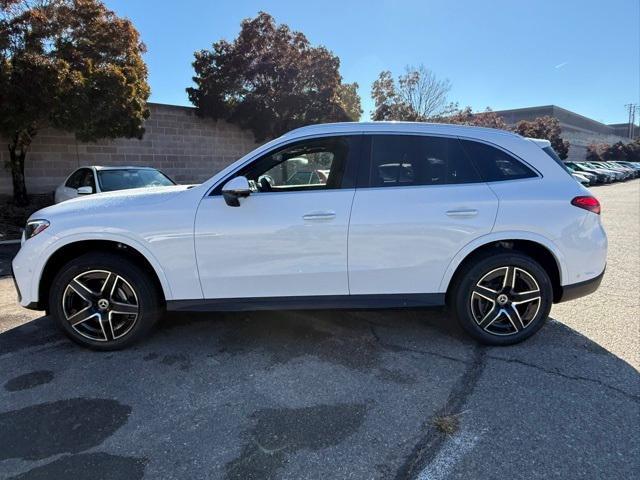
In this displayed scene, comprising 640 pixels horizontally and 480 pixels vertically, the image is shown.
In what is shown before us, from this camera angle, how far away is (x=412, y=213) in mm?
3459

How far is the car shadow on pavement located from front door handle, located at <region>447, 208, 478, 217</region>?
3.75 feet

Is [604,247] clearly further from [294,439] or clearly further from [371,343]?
[294,439]

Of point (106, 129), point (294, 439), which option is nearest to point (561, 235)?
point (294, 439)

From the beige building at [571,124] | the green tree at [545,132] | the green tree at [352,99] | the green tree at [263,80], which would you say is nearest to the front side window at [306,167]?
the green tree at [263,80]

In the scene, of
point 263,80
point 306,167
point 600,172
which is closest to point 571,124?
point 600,172

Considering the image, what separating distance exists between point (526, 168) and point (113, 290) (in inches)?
141

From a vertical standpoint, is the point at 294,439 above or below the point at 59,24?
below

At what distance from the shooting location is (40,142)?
1480 centimetres

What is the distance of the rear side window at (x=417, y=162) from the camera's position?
3.57 m

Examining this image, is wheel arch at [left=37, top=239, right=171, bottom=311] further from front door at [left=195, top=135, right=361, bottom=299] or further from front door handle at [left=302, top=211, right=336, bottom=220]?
front door handle at [left=302, top=211, right=336, bottom=220]

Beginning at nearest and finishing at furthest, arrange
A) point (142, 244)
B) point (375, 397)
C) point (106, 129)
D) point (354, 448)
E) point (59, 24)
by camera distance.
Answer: point (354, 448), point (375, 397), point (142, 244), point (59, 24), point (106, 129)

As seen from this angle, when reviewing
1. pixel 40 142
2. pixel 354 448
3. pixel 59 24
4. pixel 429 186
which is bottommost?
pixel 354 448

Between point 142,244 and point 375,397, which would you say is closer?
point 375,397

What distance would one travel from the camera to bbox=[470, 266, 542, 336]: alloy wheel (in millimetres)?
3637
